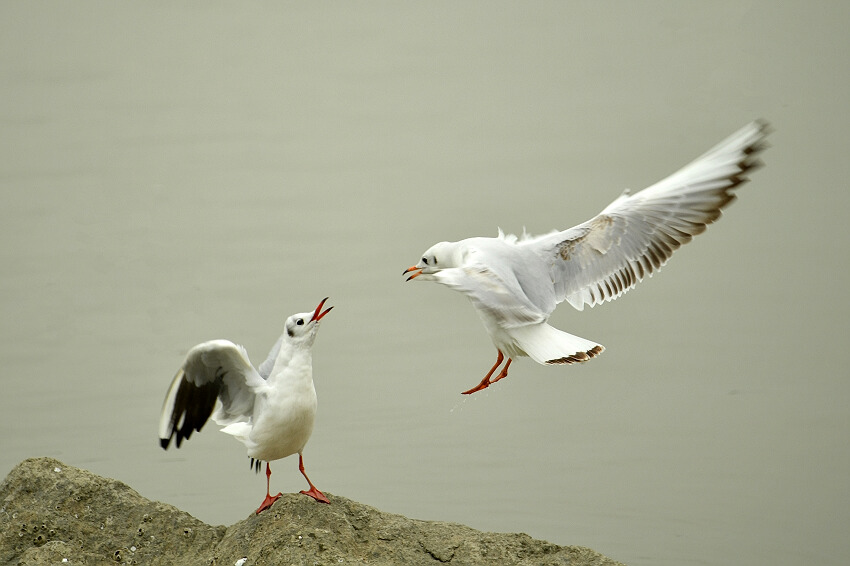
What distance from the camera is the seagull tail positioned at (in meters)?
2.75

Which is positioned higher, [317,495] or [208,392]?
[208,392]

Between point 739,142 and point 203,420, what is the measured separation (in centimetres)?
189

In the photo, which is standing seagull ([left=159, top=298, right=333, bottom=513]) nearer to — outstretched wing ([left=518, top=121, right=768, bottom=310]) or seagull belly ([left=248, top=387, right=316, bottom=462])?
seagull belly ([left=248, top=387, right=316, bottom=462])

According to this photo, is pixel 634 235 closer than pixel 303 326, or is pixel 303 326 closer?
pixel 303 326

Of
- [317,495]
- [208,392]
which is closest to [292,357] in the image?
[208,392]

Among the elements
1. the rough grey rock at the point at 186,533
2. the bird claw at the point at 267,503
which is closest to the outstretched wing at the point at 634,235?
the rough grey rock at the point at 186,533

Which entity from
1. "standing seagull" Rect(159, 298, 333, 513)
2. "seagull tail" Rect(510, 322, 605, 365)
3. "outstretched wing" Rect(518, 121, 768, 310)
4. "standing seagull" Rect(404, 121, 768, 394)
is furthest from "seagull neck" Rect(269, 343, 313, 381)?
"outstretched wing" Rect(518, 121, 768, 310)

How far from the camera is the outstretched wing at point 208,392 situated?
294 cm

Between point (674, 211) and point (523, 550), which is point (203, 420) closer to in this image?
→ point (523, 550)

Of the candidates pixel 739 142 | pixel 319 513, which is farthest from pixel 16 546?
pixel 739 142

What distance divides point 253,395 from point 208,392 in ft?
0.46

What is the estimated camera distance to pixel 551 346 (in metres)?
2.82

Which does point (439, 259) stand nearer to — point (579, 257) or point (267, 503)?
point (579, 257)

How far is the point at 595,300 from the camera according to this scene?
3318mm
